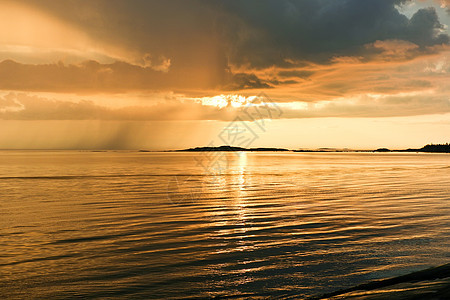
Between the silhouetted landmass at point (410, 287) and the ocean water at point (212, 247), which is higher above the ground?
the silhouetted landmass at point (410, 287)

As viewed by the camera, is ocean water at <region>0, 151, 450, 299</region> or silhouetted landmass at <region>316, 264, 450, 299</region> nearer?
silhouetted landmass at <region>316, 264, 450, 299</region>

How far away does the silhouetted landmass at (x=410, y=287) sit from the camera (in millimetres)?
9047

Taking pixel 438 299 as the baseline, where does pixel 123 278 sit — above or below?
below

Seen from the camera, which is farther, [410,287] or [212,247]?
[212,247]

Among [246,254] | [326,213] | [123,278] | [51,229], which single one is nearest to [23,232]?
[51,229]

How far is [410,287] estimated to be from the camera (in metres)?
9.95

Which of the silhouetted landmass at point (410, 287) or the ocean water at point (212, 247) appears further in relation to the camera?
the ocean water at point (212, 247)

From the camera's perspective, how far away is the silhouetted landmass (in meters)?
9.05

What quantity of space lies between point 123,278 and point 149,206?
16854 mm

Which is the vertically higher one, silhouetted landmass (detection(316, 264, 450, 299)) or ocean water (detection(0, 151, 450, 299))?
silhouetted landmass (detection(316, 264, 450, 299))

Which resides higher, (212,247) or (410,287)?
(410,287)

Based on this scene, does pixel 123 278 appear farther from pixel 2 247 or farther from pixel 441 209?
pixel 441 209

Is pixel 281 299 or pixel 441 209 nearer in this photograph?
pixel 281 299

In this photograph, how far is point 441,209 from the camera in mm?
26266
